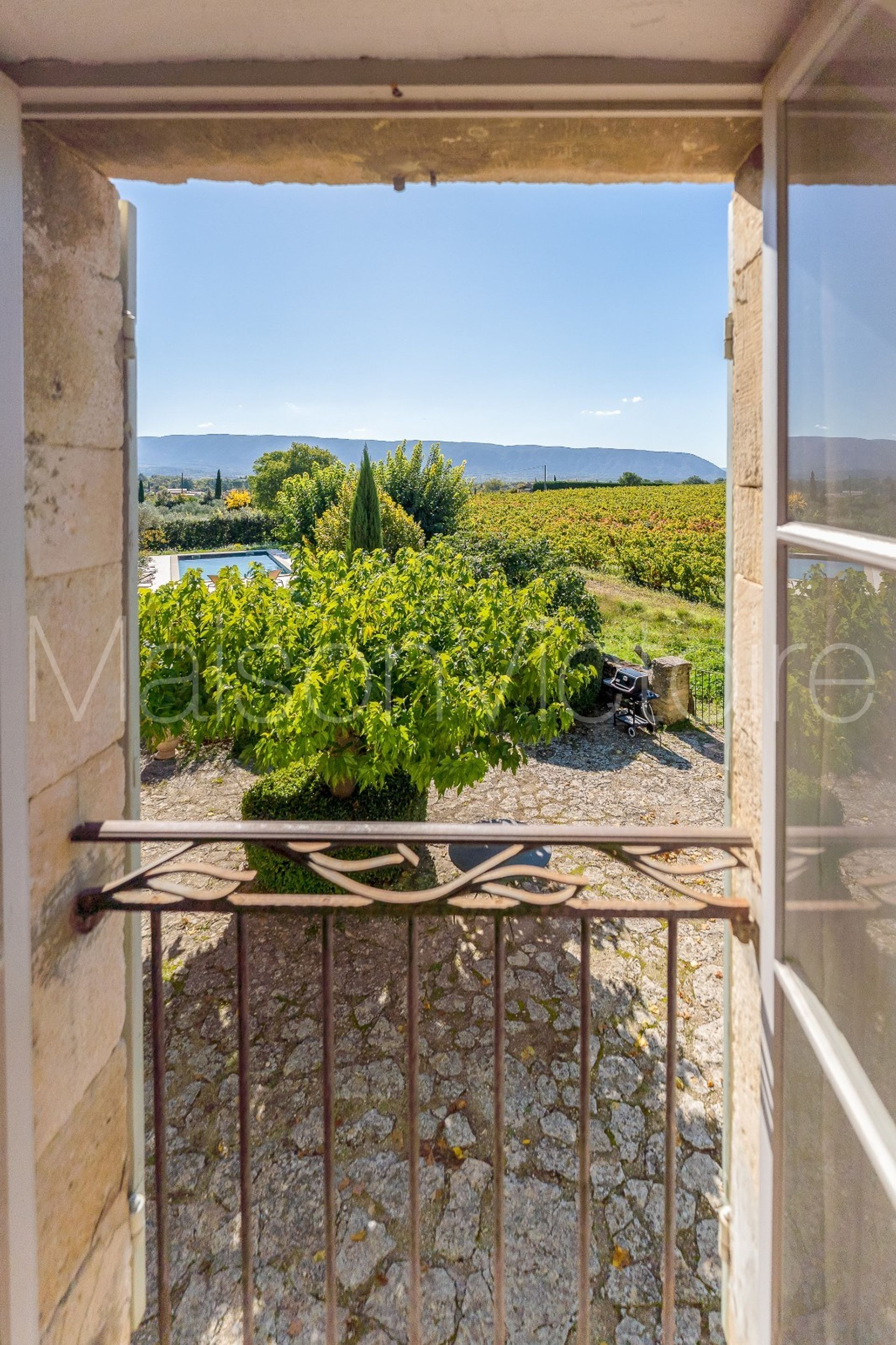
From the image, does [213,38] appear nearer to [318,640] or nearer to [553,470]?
[318,640]

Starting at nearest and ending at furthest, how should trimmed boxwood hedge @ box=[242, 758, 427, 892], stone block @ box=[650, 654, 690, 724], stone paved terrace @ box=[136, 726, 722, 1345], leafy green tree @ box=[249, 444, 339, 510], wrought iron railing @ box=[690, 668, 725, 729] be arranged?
stone paved terrace @ box=[136, 726, 722, 1345]
trimmed boxwood hedge @ box=[242, 758, 427, 892]
stone block @ box=[650, 654, 690, 724]
wrought iron railing @ box=[690, 668, 725, 729]
leafy green tree @ box=[249, 444, 339, 510]

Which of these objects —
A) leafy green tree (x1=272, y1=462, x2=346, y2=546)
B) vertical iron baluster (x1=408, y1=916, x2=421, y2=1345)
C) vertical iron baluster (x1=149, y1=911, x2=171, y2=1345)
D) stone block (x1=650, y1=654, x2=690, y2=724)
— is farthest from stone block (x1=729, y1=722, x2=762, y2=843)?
leafy green tree (x1=272, y1=462, x2=346, y2=546)

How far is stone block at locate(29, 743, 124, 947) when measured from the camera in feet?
3.09

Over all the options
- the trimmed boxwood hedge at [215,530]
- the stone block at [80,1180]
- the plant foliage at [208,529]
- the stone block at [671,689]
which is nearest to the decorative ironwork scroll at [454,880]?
the stone block at [80,1180]

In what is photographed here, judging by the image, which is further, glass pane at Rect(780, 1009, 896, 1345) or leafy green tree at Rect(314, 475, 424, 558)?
leafy green tree at Rect(314, 475, 424, 558)

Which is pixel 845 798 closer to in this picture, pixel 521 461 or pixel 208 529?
pixel 521 461

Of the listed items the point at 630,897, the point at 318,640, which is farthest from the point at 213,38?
the point at 630,897

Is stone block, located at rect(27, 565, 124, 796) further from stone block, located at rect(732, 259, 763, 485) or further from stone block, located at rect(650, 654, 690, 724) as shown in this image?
stone block, located at rect(650, 654, 690, 724)

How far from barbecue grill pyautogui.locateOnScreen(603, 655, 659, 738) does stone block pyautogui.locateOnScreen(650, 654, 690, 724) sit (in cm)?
12

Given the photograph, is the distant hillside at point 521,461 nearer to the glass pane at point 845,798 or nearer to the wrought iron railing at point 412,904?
the wrought iron railing at point 412,904

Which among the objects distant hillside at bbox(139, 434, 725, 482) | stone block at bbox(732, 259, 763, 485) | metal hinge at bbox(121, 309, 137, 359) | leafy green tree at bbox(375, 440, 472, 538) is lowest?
stone block at bbox(732, 259, 763, 485)

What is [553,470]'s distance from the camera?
54.2ft

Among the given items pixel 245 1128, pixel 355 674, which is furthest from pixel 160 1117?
pixel 355 674

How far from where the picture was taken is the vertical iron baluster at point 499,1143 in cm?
98
